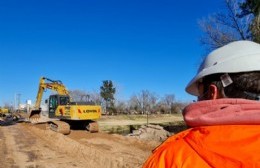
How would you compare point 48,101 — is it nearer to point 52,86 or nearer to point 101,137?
point 52,86

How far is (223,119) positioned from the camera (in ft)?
4.97

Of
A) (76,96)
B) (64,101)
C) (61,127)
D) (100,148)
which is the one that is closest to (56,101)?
(64,101)

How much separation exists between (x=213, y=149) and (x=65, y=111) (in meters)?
24.3

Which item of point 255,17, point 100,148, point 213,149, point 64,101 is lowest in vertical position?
point 100,148

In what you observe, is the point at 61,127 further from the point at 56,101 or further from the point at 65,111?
the point at 56,101

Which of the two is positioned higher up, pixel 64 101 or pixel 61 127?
pixel 64 101

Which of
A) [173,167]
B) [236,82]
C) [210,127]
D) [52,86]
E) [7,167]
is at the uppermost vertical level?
[52,86]

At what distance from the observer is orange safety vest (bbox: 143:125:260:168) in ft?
4.39

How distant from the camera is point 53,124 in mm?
25953

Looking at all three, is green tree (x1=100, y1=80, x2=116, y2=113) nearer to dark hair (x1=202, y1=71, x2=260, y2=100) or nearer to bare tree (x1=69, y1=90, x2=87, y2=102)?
bare tree (x1=69, y1=90, x2=87, y2=102)

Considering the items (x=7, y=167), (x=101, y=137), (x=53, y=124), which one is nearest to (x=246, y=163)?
(x=7, y=167)

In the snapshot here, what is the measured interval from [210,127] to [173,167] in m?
0.23

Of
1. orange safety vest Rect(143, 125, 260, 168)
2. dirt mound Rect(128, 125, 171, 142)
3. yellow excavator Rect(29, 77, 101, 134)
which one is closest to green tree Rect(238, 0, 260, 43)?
dirt mound Rect(128, 125, 171, 142)

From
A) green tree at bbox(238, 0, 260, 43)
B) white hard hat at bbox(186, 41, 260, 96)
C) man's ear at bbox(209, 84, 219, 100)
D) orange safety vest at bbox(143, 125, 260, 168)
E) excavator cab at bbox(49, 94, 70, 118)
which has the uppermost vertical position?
green tree at bbox(238, 0, 260, 43)
